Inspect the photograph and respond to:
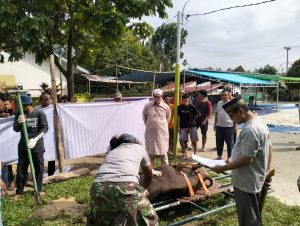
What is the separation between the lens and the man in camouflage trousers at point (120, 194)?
3084mm

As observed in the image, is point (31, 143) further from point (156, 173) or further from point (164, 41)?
point (164, 41)

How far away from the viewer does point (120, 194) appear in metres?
3.08

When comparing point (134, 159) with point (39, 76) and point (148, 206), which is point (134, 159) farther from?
point (39, 76)

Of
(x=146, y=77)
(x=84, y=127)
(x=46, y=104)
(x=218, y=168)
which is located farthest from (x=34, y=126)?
(x=146, y=77)

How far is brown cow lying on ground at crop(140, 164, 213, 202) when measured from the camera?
4488mm

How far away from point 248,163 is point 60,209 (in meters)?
3.14

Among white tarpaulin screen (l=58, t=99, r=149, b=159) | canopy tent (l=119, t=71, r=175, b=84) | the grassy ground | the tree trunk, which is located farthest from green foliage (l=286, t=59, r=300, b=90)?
the grassy ground

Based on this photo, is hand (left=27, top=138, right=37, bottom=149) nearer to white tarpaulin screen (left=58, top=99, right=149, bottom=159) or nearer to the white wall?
white tarpaulin screen (left=58, top=99, right=149, bottom=159)

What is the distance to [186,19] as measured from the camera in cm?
989

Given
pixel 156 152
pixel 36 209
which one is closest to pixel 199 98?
pixel 156 152

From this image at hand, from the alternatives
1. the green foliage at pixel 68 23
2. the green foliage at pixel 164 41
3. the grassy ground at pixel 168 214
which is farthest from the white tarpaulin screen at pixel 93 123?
the green foliage at pixel 164 41

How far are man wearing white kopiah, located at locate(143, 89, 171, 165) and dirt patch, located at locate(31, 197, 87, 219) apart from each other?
195 cm

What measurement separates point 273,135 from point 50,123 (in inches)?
356

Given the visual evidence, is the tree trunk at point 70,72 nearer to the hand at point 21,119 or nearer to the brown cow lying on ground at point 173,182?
the hand at point 21,119
